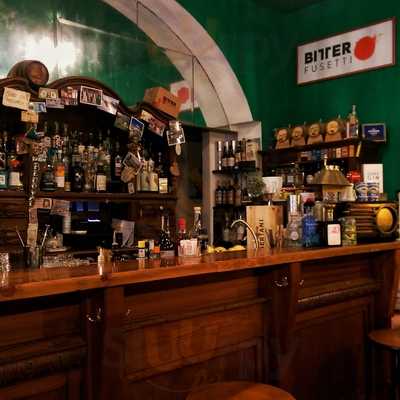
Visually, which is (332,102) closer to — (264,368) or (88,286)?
(264,368)

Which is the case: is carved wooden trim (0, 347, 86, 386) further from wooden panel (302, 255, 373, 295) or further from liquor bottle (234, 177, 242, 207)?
liquor bottle (234, 177, 242, 207)

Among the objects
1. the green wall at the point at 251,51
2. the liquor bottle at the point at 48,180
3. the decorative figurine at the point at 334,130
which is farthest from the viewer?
the decorative figurine at the point at 334,130

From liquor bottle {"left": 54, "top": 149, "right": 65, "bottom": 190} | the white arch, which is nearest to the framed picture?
the white arch

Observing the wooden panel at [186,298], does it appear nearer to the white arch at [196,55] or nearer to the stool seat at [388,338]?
the stool seat at [388,338]

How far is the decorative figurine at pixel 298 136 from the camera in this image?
5.66 m

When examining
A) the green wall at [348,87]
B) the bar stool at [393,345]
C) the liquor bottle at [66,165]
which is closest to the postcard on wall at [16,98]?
the liquor bottle at [66,165]

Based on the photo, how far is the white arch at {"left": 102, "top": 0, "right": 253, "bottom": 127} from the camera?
5.32 m

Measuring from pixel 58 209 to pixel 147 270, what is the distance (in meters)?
2.42

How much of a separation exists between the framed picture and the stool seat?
3011mm

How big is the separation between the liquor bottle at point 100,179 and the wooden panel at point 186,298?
2247 mm

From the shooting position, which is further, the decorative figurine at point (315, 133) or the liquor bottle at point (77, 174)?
the decorative figurine at point (315, 133)

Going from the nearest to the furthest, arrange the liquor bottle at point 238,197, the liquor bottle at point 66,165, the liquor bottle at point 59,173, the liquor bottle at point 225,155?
the liquor bottle at point 59,173
the liquor bottle at point 66,165
the liquor bottle at point 238,197
the liquor bottle at point 225,155

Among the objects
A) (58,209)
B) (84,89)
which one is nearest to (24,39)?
(84,89)

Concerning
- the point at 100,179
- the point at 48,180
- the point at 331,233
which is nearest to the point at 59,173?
the point at 48,180
